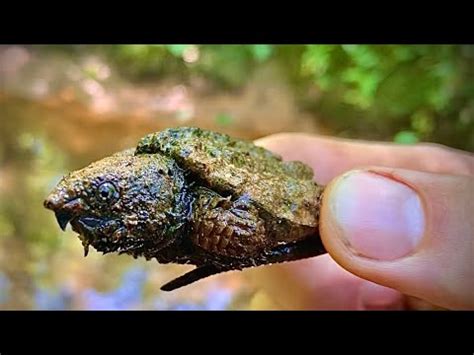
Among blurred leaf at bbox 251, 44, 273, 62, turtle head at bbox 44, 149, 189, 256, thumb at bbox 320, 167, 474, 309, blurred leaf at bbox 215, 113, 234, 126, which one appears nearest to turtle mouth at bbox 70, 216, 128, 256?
turtle head at bbox 44, 149, 189, 256

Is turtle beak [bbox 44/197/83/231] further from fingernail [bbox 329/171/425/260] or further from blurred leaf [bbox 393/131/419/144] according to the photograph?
blurred leaf [bbox 393/131/419/144]

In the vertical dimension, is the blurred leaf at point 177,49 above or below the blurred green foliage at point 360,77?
above

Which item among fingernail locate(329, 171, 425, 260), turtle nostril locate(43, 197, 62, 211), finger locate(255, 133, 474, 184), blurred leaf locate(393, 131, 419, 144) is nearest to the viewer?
turtle nostril locate(43, 197, 62, 211)

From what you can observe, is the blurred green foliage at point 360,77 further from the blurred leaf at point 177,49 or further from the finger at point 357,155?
the finger at point 357,155

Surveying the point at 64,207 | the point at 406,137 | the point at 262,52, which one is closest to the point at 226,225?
the point at 64,207

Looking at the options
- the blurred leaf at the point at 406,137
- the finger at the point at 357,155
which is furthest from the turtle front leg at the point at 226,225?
the blurred leaf at the point at 406,137

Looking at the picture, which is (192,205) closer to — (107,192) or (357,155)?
(107,192)

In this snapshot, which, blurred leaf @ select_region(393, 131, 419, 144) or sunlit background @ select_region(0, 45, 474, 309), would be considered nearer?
sunlit background @ select_region(0, 45, 474, 309)
